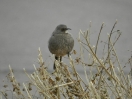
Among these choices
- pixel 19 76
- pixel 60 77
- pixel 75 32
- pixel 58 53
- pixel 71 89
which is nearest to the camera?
pixel 60 77

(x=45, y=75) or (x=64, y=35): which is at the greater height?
(x=64, y=35)

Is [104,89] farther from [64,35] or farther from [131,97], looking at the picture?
[64,35]

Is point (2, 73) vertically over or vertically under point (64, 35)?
under

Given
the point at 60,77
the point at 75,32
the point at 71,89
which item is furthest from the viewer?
the point at 75,32

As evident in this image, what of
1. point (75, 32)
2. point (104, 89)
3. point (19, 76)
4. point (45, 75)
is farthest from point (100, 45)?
point (45, 75)

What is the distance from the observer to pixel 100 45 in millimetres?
5219

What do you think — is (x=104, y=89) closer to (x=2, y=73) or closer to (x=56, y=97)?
(x=56, y=97)

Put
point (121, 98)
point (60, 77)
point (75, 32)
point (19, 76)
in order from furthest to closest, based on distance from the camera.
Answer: point (75, 32) < point (19, 76) < point (60, 77) < point (121, 98)

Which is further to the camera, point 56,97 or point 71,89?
point 71,89

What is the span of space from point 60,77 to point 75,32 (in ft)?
9.54

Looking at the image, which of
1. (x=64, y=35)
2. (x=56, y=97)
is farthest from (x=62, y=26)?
(x=56, y=97)

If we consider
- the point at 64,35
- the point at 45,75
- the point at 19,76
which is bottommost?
the point at 19,76

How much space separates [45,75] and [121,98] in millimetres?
567

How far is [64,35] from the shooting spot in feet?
12.4
